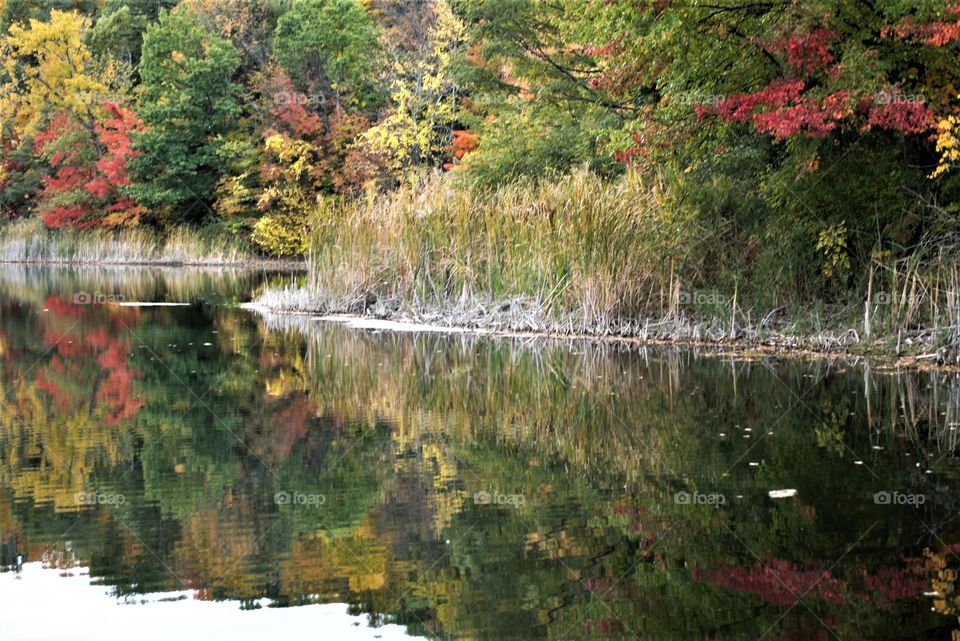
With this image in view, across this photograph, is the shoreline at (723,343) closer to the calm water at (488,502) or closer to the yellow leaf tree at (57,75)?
the calm water at (488,502)

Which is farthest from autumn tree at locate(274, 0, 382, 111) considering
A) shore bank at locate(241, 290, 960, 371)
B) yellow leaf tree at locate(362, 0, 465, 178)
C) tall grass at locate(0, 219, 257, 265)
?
shore bank at locate(241, 290, 960, 371)

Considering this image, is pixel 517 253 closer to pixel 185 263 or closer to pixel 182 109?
pixel 182 109

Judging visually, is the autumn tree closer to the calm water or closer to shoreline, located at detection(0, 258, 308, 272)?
shoreline, located at detection(0, 258, 308, 272)

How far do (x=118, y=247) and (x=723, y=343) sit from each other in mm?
33621

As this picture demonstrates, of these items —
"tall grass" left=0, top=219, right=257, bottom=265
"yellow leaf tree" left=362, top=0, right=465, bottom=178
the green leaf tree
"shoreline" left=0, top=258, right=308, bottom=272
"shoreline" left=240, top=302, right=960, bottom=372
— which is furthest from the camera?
"tall grass" left=0, top=219, right=257, bottom=265

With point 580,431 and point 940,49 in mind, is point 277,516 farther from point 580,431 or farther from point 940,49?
point 940,49

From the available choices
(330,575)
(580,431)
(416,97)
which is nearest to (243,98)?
(416,97)

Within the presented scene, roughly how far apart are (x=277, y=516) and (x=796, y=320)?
8.69 meters

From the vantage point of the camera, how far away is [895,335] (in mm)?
12492

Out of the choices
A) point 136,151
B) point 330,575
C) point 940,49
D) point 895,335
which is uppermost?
point 136,151

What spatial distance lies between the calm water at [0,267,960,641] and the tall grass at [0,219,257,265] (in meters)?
29.6

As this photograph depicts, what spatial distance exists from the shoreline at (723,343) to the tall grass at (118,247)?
23684 mm

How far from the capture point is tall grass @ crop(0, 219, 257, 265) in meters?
41.6

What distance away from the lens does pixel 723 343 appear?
14.1 m
